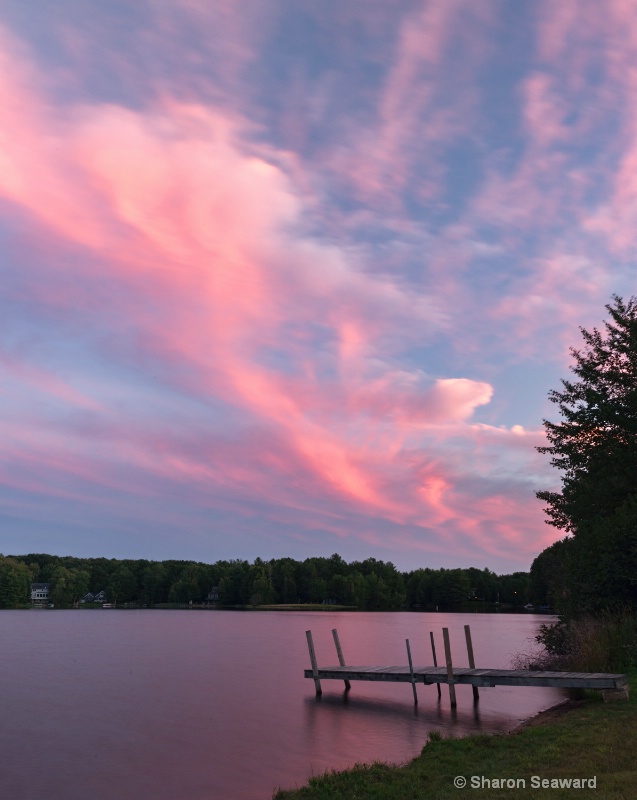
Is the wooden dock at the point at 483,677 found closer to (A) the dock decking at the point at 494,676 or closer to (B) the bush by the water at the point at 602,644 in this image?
(A) the dock decking at the point at 494,676

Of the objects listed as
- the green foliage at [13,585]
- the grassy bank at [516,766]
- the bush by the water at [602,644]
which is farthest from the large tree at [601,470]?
the green foliage at [13,585]

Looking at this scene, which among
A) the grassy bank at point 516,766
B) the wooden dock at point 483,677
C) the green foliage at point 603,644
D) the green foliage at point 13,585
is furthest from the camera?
the green foliage at point 13,585

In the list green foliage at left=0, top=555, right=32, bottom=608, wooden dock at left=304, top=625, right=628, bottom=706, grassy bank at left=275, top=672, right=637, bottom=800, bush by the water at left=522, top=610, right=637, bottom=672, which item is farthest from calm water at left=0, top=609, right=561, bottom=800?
green foliage at left=0, top=555, right=32, bottom=608

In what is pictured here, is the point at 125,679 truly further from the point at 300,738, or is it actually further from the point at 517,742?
the point at 517,742

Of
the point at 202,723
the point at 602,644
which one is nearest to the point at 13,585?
the point at 202,723

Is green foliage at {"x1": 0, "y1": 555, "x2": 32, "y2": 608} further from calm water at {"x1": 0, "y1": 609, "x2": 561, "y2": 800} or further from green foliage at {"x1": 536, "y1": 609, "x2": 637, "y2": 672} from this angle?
green foliage at {"x1": 536, "y1": 609, "x2": 637, "y2": 672}

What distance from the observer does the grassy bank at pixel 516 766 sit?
11105 mm

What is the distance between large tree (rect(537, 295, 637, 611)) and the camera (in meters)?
29.0

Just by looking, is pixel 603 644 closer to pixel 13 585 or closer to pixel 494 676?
pixel 494 676

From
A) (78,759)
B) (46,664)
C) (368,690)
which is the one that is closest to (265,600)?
(46,664)

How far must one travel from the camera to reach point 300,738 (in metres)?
24.5

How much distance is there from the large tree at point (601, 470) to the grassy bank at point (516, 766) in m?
11.7

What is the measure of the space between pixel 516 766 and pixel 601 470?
23.1 m

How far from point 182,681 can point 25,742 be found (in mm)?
17858
